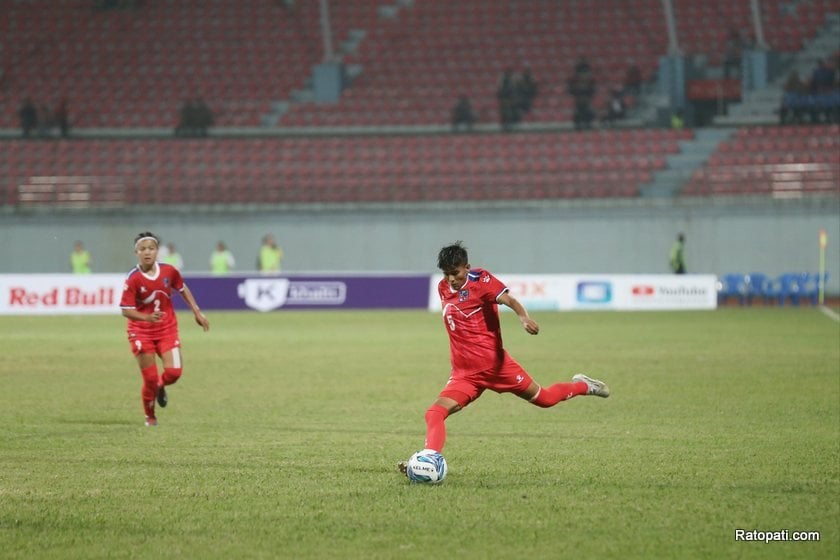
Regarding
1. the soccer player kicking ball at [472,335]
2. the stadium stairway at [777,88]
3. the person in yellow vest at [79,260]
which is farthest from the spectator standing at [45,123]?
the soccer player kicking ball at [472,335]

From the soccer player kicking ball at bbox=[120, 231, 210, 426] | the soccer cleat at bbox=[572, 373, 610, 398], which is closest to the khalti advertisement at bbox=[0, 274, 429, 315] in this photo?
the soccer player kicking ball at bbox=[120, 231, 210, 426]

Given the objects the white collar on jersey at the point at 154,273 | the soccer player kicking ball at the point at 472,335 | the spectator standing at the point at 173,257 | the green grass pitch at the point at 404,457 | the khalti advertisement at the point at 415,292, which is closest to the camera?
the green grass pitch at the point at 404,457

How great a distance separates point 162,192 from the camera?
3856 cm

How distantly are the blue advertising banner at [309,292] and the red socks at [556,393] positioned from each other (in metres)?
22.7

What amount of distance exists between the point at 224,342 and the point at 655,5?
27.3 metres

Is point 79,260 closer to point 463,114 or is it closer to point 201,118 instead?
point 201,118

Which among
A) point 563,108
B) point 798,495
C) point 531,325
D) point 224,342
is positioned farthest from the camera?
point 563,108

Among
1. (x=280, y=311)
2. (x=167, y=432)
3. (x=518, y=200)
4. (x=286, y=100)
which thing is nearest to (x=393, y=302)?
(x=280, y=311)

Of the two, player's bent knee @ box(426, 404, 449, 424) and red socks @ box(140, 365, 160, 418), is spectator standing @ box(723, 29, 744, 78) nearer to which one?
red socks @ box(140, 365, 160, 418)

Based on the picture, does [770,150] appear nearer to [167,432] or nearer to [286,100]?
[286,100]

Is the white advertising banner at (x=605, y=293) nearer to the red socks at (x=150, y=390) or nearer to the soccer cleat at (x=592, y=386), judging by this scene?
the red socks at (x=150, y=390)

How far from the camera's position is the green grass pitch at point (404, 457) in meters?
7.06

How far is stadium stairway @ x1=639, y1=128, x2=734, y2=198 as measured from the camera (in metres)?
37.9

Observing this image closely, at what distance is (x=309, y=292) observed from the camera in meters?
33.2
